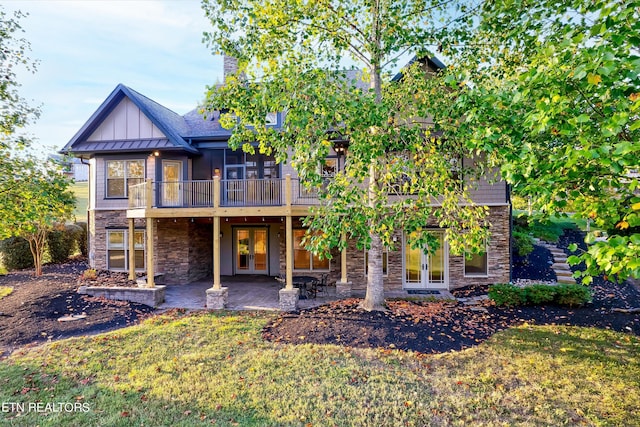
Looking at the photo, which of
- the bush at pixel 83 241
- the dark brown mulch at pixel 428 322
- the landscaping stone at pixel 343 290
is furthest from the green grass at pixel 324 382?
the bush at pixel 83 241

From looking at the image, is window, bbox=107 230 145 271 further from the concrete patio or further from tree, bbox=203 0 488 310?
tree, bbox=203 0 488 310

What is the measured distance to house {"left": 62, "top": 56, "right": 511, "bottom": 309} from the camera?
38.6 feet

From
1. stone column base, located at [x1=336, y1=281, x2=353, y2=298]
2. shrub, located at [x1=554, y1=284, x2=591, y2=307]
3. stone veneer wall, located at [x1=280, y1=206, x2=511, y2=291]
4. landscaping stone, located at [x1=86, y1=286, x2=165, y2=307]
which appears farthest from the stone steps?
landscaping stone, located at [x1=86, y1=286, x2=165, y2=307]

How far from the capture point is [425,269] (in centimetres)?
1208

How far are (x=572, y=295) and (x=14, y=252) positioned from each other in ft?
75.9

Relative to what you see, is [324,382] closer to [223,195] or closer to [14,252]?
[223,195]

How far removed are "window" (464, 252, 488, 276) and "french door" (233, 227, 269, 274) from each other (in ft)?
28.9

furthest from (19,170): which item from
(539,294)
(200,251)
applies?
(539,294)

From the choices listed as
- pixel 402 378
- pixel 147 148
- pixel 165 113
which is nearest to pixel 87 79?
pixel 165 113

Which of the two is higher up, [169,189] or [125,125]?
[125,125]

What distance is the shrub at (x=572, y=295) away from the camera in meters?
8.60

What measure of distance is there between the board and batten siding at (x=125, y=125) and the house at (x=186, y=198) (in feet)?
0.14

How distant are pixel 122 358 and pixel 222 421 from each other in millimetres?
3165

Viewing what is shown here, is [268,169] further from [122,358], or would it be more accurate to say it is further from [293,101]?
[122,358]
